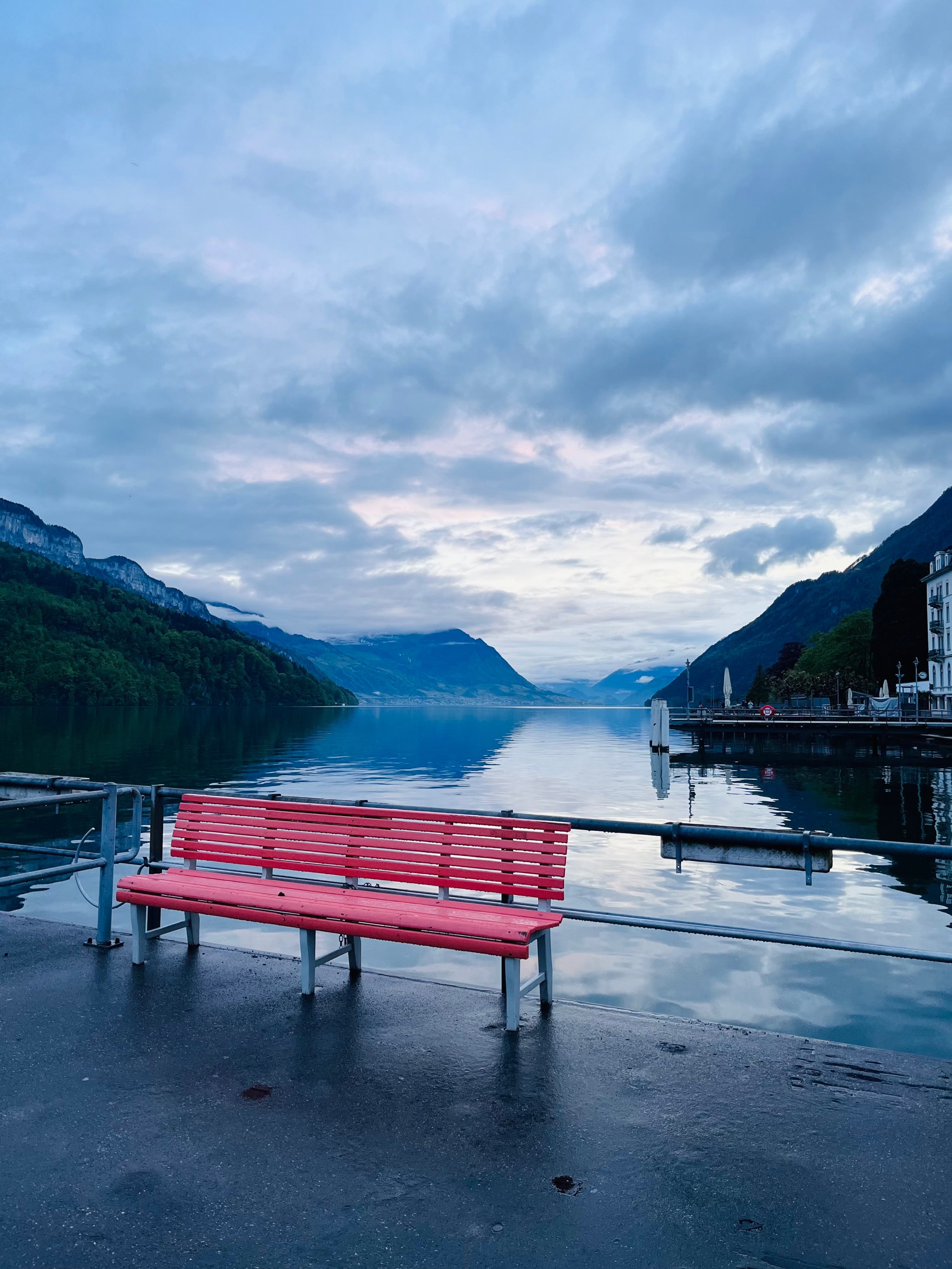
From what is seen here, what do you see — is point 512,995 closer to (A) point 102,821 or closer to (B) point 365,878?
(B) point 365,878

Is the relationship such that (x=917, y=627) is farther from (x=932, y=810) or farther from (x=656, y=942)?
(x=656, y=942)

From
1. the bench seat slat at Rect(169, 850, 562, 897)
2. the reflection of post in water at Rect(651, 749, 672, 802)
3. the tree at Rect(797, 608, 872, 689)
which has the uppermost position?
the tree at Rect(797, 608, 872, 689)

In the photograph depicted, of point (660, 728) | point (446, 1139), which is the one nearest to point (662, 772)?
point (660, 728)

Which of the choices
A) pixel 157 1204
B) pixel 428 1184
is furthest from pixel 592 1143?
pixel 157 1204

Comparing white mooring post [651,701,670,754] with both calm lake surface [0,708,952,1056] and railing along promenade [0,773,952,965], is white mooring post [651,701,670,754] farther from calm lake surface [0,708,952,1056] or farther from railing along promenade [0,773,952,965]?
railing along promenade [0,773,952,965]

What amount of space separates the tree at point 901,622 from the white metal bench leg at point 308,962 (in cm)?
9046

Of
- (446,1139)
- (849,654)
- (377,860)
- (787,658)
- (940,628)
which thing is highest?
(787,658)

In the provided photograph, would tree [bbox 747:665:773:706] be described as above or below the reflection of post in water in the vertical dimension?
above

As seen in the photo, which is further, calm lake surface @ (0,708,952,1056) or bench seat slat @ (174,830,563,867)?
calm lake surface @ (0,708,952,1056)

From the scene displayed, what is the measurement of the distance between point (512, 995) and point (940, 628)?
86.7 metres

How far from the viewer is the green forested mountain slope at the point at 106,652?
466ft

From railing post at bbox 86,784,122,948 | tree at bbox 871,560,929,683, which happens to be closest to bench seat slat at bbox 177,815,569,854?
railing post at bbox 86,784,122,948

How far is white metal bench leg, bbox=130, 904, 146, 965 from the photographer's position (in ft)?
19.2

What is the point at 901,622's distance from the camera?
8738 cm
